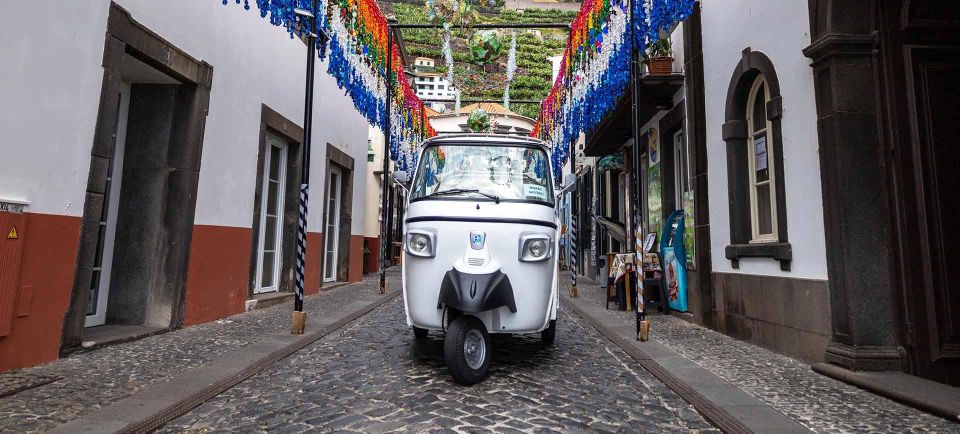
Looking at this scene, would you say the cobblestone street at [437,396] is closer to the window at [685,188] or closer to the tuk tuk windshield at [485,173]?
the tuk tuk windshield at [485,173]

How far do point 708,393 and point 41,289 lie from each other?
5525 millimetres

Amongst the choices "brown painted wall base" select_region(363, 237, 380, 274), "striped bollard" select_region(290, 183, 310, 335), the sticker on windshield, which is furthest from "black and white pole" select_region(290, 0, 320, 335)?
"brown painted wall base" select_region(363, 237, 380, 274)

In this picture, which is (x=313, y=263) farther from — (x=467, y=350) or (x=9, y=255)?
(x=467, y=350)

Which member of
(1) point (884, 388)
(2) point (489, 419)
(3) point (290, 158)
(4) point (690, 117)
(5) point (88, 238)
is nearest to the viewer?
(2) point (489, 419)

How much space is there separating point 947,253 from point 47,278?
7.57 m

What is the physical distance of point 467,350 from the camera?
4.25 meters

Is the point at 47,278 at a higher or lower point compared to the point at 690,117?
lower

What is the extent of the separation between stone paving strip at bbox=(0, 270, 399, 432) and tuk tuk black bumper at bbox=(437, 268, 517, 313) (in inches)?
92.7

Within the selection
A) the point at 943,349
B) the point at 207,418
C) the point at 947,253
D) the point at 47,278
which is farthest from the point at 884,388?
the point at 47,278

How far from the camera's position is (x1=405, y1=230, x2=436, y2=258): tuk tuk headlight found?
15.3 ft

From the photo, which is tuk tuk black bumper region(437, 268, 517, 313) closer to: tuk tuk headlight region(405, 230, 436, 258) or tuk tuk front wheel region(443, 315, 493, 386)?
tuk tuk front wheel region(443, 315, 493, 386)

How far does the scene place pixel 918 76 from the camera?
4.52 m

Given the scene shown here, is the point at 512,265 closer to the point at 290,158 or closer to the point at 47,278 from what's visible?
the point at 47,278

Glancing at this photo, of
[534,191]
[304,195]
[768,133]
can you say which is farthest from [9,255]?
[768,133]
